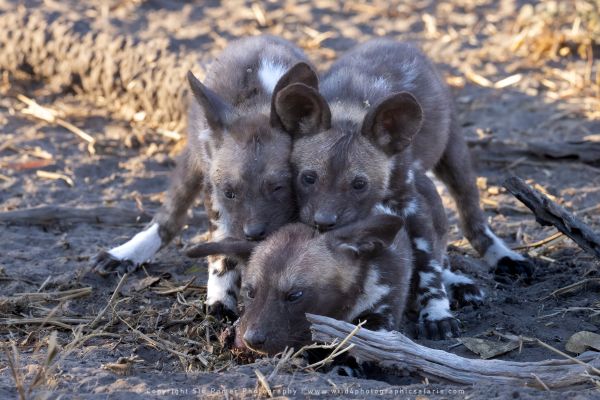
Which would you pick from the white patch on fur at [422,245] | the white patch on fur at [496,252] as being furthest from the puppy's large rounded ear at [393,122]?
the white patch on fur at [496,252]

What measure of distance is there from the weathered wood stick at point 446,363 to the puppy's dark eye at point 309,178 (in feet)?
3.50

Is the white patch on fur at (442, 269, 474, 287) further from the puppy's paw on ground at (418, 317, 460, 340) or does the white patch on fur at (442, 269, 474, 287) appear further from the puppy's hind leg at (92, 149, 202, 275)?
the puppy's hind leg at (92, 149, 202, 275)

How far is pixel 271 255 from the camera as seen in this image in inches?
193

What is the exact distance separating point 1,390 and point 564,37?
24.0 ft

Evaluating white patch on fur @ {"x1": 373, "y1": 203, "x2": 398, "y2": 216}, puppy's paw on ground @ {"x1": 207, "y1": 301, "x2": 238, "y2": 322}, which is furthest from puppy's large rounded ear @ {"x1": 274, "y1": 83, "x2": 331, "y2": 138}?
puppy's paw on ground @ {"x1": 207, "y1": 301, "x2": 238, "y2": 322}

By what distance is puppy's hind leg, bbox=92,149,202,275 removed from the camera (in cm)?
671

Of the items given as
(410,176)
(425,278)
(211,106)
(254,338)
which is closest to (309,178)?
(410,176)

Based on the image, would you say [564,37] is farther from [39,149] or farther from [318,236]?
[318,236]

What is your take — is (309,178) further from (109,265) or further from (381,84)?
(109,265)

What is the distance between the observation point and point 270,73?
630 cm

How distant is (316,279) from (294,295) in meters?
0.14

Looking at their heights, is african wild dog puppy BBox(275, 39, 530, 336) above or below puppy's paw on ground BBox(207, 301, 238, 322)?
above

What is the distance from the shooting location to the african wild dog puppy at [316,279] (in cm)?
474

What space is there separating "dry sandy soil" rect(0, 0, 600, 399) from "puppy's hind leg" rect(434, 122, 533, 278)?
165 mm
